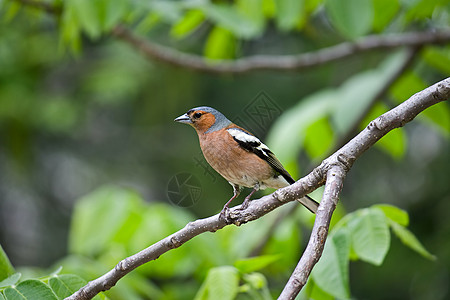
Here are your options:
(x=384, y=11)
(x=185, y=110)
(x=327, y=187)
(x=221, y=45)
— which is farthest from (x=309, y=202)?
(x=185, y=110)

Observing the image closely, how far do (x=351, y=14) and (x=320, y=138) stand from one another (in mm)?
2006

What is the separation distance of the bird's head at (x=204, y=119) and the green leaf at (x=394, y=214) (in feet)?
3.76

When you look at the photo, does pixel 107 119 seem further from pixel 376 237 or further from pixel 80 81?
pixel 376 237

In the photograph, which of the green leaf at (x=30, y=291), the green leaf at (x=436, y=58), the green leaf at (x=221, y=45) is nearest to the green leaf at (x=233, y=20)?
the green leaf at (x=221, y=45)

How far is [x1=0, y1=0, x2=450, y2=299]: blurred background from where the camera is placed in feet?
16.6

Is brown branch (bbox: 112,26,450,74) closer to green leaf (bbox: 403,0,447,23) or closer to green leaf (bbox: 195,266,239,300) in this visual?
green leaf (bbox: 403,0,447,23)

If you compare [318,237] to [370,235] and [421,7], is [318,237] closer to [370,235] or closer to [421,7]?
[370,235]

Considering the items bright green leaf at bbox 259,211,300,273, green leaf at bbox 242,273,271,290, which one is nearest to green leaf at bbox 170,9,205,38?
bright green leaf at bbox 259,211,300,273

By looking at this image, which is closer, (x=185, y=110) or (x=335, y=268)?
(x=335, y=268)

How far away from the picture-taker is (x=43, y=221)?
10.6 meters

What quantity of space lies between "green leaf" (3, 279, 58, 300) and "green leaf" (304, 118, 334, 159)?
11.8 feet

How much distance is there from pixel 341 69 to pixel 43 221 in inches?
265

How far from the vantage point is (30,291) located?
99.0 inches

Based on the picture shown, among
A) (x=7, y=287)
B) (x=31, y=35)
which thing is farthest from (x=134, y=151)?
→ (x=7, y=287)
